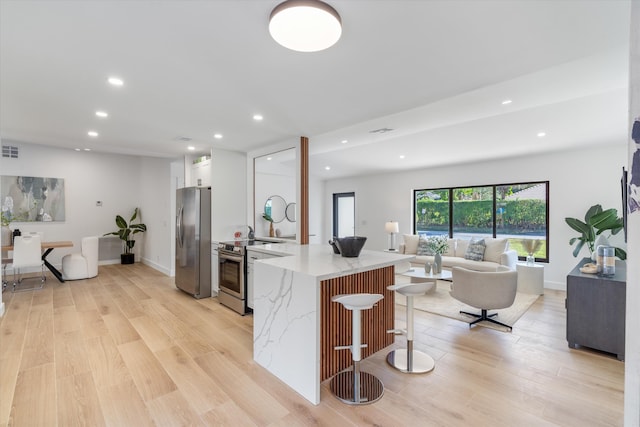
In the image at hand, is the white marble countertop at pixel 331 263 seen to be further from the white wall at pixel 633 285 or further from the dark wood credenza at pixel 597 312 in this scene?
the dark wood credenza at pixel 597 312

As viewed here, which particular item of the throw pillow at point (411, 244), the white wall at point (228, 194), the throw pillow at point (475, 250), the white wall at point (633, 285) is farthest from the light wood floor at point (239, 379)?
the throw pillow at point (411, 244)

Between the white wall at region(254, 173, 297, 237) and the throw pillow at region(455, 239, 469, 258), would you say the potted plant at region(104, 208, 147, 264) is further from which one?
the throw pillow at region(455, 239, 469, 258)

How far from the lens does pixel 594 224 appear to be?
4.58m

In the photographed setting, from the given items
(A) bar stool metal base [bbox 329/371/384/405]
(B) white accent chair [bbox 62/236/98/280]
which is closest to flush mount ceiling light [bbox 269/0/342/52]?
(A) bar stool metal base [bbox 329/371/384/405]

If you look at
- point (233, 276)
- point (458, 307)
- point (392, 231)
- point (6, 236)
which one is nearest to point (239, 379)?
point (233, 276)

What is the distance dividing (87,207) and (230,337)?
19.6 feet

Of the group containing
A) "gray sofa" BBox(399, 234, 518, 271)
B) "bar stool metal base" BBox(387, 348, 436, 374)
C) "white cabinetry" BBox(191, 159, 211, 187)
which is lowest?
"bar stool metal base" BBox(387, 348, 436, 374)

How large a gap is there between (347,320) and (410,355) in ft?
1.99

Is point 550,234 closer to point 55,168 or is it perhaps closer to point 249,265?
point 249,265

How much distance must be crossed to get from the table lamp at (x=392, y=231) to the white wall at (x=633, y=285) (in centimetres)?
598

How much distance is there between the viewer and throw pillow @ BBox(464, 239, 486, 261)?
19.2ft

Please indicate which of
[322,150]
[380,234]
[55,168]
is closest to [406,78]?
[322,150]

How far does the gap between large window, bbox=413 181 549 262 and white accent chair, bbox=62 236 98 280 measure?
287 inches

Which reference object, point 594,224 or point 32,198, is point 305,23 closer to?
point 594,224
